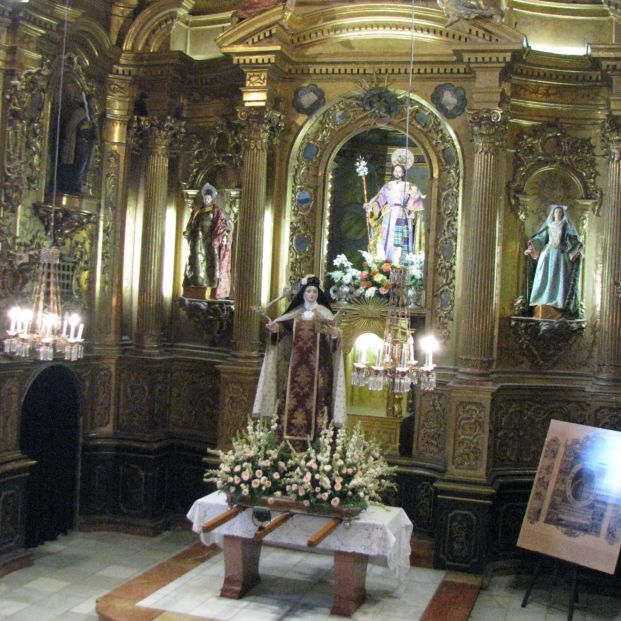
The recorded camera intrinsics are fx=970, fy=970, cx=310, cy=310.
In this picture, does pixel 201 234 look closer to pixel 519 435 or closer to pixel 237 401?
pixel 237 401

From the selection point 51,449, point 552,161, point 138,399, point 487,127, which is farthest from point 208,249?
point 552,161

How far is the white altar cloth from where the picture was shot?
31.9ft

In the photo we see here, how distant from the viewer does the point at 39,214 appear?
461 inches

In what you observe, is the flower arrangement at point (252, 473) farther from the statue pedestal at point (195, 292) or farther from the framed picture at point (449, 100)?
the framed picture at point (449, 100)

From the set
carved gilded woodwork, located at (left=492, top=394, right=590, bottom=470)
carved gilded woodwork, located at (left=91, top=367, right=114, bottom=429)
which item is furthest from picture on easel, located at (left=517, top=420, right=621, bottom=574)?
carved gilded woodwork, located at (left=91, top=367, right=114, bottom=429)

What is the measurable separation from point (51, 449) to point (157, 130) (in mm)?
4486

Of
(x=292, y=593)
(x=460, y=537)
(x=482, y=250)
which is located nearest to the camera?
(x=292, y=593)

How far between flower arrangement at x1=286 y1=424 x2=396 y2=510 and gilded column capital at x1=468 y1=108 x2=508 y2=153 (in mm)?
4077

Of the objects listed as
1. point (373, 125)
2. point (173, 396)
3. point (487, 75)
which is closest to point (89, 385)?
point (173, 396)

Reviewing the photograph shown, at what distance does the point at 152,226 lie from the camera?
43.5 ft

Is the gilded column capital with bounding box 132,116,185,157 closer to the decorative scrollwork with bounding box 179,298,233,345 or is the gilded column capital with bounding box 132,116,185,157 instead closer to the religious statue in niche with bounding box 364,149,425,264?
the decorative scrollwork with bounding box 179,298,233,345

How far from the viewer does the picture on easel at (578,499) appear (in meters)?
10.2

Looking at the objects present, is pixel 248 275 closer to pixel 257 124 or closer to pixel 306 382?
pixel 306 382

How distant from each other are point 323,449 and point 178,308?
424 cm
